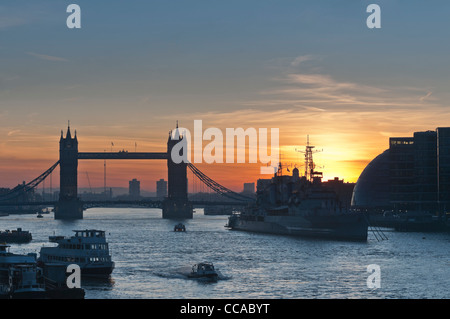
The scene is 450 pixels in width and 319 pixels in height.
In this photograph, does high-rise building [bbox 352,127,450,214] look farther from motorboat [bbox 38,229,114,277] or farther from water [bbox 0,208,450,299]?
motorboat [bbox 38,229,114,277]

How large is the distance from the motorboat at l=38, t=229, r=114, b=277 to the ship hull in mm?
59199

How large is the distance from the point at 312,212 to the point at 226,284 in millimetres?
67054

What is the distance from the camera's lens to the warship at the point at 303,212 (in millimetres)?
114250

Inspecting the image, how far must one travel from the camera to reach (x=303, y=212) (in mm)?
123812

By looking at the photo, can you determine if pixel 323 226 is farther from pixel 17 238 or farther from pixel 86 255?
pixel 86 255

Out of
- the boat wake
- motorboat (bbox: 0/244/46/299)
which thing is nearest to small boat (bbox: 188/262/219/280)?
the boat wake

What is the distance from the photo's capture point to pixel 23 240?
118 metres

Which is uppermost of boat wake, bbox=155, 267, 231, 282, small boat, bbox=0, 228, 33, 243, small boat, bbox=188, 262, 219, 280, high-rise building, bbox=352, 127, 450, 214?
high-rise building, bbox=352, 127, 450, 214

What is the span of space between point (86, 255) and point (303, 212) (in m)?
68.1

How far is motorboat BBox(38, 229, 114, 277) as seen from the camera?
5984 cm

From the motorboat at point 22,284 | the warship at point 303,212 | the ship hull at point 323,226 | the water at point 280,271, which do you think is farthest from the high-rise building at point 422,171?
the motorboat at point 22,284

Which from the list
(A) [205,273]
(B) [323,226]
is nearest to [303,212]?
(B) [323,226]

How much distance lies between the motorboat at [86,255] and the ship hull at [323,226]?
2331 inches

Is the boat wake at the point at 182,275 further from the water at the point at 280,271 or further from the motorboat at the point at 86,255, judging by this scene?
the motorboat at the point at 86,255
